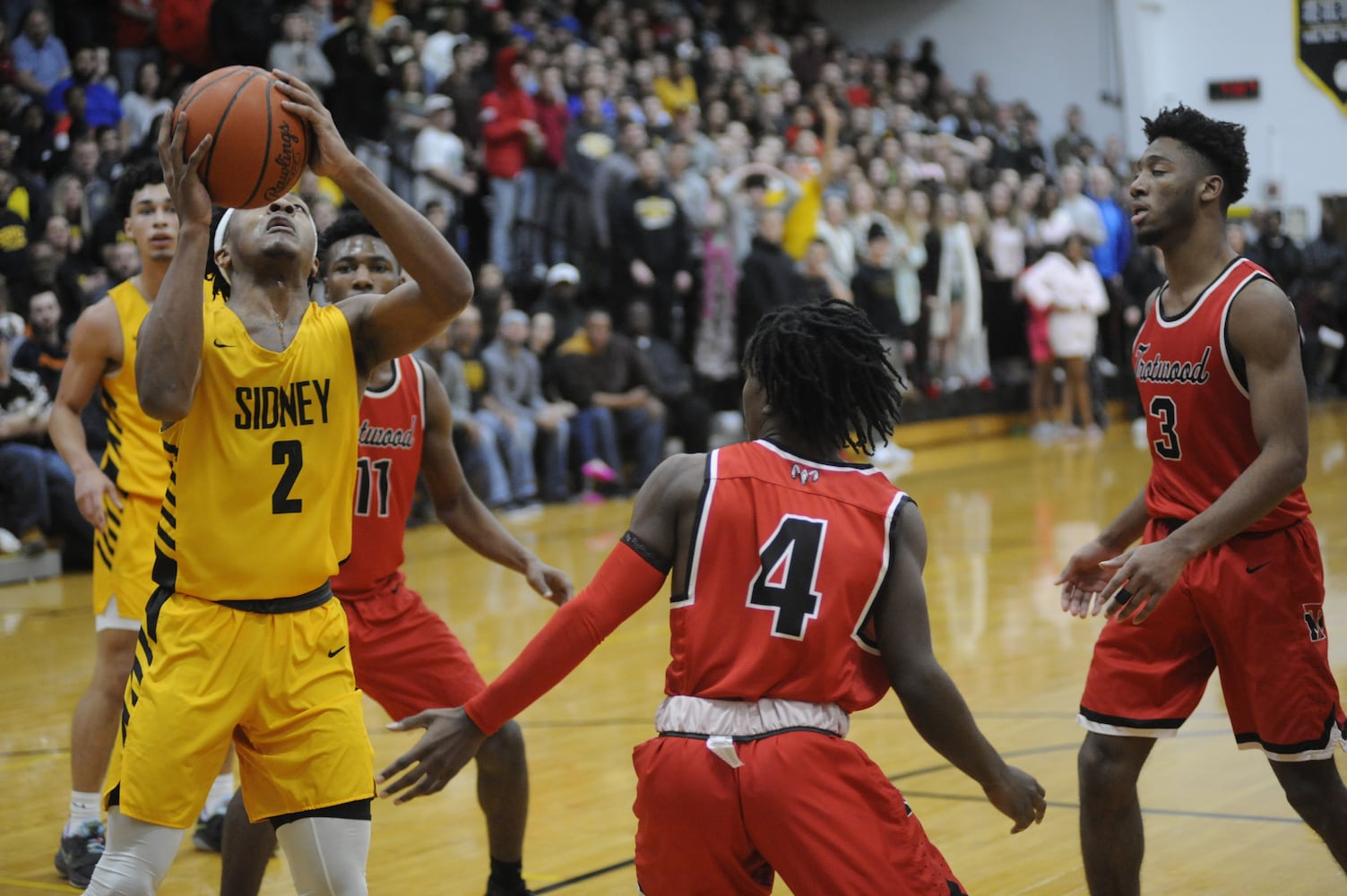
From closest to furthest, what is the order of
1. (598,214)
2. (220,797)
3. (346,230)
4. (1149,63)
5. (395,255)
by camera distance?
(395,255) → (346,230) → (220,797) → (598,214) → (1149,63)

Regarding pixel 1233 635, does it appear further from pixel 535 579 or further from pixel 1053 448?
pixel 1053 448

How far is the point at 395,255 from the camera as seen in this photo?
11.1 feet

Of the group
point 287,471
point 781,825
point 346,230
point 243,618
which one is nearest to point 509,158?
point 346,230

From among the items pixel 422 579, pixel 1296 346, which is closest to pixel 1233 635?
pixel 1296 346

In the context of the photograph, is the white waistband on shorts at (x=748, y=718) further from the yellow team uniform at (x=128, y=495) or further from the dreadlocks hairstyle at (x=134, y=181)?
the dreadlocks hairstyle at (x=134, y=181)

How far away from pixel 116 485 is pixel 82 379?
1.11ft

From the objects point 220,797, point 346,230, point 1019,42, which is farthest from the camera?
point 1019,42

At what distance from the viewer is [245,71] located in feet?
10.9

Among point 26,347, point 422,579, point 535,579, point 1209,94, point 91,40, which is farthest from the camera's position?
point 1209,94

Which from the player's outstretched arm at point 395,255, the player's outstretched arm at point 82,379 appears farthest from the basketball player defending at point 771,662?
the player's outstretched arm at point 82,379

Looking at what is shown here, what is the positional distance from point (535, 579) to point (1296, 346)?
1932 millimetres

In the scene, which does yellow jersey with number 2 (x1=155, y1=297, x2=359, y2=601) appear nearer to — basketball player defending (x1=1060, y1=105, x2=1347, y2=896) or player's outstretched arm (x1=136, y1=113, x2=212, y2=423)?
player's outstretched arm (x1=136, y1=113, x2=212, y2=423)

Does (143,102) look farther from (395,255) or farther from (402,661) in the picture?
(395,255)

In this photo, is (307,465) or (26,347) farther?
(26,347)
